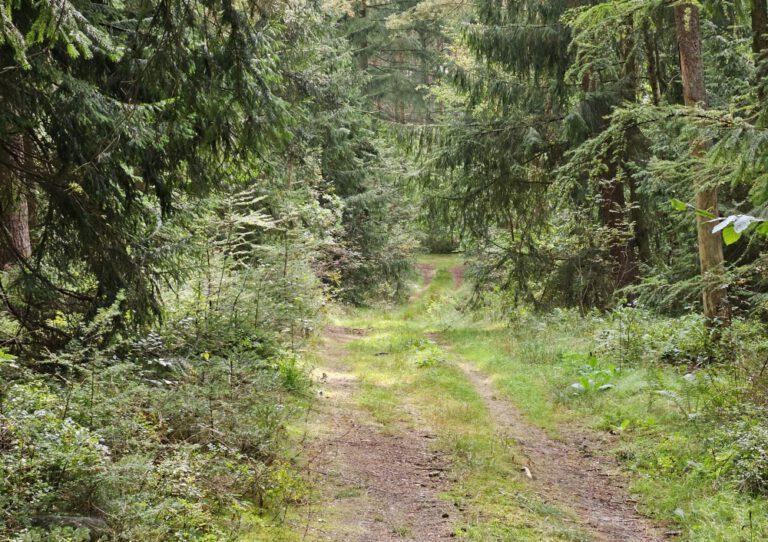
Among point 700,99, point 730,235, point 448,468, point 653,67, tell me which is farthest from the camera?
point 653,67

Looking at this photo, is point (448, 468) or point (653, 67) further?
point (653, 67)

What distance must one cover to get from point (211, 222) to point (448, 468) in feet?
18.6

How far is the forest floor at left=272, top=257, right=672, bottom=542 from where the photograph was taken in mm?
5590

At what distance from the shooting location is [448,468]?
23.4ft

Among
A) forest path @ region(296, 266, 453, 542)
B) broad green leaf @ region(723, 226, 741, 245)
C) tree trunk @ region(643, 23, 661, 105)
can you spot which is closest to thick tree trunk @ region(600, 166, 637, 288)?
tree trunk @ region(643, 23, 661, 105)

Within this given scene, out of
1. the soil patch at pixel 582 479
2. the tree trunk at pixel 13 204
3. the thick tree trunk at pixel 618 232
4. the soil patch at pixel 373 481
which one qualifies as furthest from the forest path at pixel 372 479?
the thick tree trunk at pixel 618 232

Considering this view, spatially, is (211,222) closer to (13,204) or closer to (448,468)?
(13,204)

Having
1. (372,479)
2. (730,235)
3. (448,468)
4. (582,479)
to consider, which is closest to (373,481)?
(372,479)

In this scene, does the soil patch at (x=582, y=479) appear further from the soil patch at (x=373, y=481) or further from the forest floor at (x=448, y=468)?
the soil patch at (x=373, y=481)

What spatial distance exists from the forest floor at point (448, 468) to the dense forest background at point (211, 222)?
0.67 meters

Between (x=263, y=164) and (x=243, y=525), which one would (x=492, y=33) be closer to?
(x=263, y=164)

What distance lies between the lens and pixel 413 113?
147 ft

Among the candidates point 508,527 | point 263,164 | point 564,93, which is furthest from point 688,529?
point 564,93

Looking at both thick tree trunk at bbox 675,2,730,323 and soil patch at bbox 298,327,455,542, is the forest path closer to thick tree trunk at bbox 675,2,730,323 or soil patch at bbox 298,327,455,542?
soil patch at bbox 298,327,455,542
